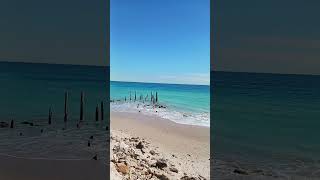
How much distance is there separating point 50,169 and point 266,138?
8175 millimetres

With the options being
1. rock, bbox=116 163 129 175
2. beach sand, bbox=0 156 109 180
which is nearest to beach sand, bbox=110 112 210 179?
rock, bbox=116 163 129 175

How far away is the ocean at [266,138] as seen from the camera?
759 centimetres

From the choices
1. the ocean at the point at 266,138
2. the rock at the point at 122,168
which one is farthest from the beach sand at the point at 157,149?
the ocean at the point at 266,138

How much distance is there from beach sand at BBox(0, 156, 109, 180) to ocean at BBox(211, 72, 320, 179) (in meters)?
2.04

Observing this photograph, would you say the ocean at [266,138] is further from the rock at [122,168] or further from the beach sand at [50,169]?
the beach sand at [50,169]

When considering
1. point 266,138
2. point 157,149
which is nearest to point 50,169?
point 157,149

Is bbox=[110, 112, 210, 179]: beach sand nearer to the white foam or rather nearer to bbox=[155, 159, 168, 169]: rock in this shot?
bbox=[155, 159, 168, 169]: rock

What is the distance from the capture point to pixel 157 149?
7113 millimetres

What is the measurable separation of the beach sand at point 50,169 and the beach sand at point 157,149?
29 cm

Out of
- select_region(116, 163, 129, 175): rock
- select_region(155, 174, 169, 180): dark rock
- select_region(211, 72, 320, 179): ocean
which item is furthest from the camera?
select_region(211, 72, 320, 179): ocean

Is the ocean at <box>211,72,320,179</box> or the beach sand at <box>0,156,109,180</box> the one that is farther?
the ocean at <box>211,72,320,179</box>

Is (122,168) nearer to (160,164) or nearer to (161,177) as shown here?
(161,177)

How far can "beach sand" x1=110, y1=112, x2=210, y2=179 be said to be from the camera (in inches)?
195

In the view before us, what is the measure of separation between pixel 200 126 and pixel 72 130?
131 inches
